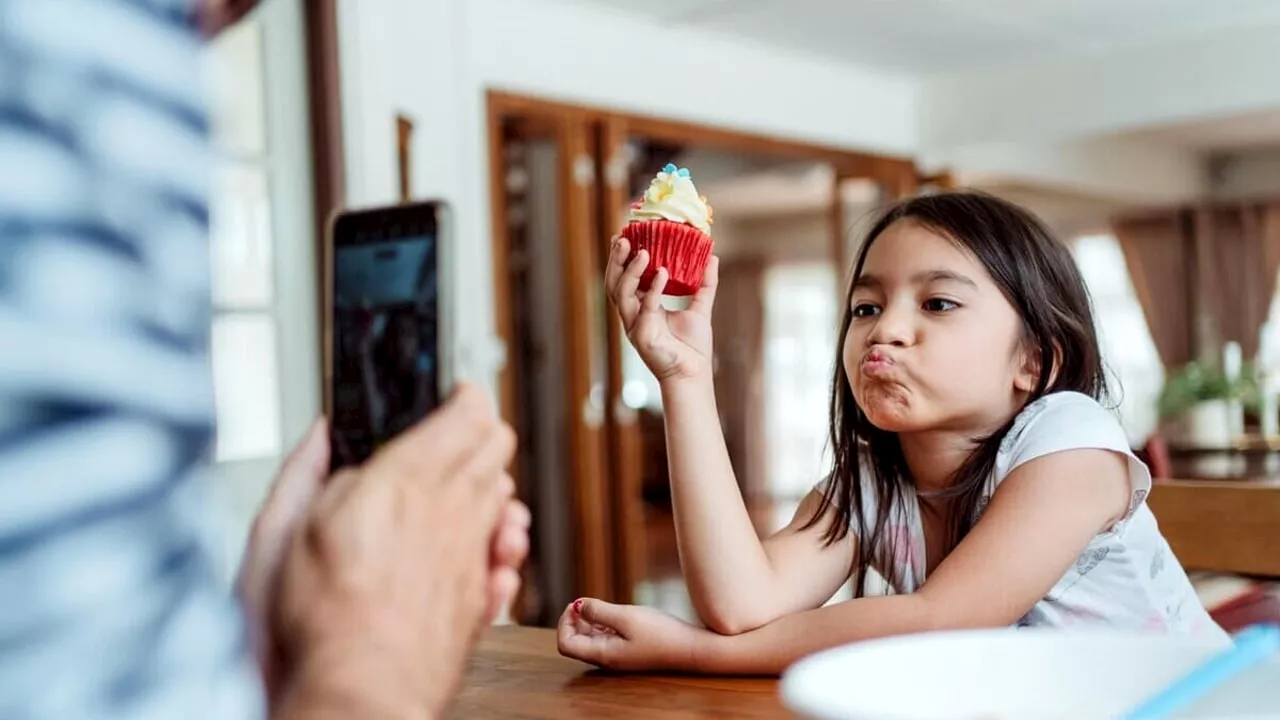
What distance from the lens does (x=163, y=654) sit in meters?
0.35

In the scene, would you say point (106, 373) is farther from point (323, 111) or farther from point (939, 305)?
point (323, 111)

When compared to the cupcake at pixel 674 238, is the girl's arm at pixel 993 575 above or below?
below

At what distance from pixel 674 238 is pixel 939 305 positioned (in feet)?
0.82

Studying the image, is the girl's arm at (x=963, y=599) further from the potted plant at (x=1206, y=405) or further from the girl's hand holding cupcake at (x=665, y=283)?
the potted plant at (x=1206, y=405)

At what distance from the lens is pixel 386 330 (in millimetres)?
580

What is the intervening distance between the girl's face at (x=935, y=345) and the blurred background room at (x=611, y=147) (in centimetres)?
50

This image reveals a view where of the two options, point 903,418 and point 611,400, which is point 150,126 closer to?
point 903,418

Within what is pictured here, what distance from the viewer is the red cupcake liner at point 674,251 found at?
1101 millimetres

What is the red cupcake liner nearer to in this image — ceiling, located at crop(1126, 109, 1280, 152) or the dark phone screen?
the dark phone screen

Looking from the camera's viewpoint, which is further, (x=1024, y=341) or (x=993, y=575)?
(x=1024, y=341)

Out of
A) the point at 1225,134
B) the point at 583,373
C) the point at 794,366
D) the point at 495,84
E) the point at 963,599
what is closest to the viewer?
the point at 963,599

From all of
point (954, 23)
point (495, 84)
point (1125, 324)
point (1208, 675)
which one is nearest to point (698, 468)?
point (1208, 675)

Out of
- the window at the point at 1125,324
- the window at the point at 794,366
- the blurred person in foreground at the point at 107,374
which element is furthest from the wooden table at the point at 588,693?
the window at the point at 794,366

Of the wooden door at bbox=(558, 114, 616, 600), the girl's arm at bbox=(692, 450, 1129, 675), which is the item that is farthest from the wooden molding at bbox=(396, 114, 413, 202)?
the girl's arm at bbox=(692, 450, 1129, 675)
